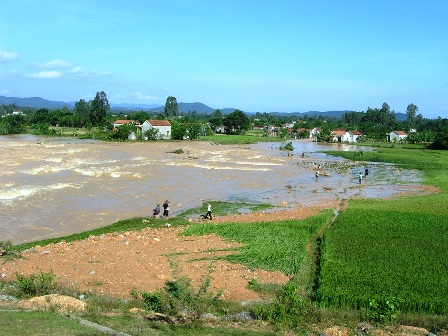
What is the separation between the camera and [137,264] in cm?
1694

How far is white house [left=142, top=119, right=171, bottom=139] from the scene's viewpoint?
301 feet

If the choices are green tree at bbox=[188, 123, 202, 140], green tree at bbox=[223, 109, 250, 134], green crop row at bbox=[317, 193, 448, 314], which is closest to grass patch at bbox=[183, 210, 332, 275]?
green crop row at bbox=[317, 193, 448, 314]

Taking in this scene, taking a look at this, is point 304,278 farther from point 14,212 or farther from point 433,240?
point 14,212

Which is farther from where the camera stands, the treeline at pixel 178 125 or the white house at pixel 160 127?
the treeline at pixel 178 125

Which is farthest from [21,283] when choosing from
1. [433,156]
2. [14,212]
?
→ [433,156]

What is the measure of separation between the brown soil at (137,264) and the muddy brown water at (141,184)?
4.77 metres

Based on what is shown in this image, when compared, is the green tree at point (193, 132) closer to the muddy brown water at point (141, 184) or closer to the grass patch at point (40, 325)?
the muddy brown water at point (141, 184)

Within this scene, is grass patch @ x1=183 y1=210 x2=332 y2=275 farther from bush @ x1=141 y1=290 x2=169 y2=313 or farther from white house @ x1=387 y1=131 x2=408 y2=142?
white house @ x1=387 y1=131 x2=408 y2=142

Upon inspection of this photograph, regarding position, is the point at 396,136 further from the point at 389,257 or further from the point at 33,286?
the point at 33,286

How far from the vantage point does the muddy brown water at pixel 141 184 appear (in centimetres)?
2687

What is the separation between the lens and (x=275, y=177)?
4522cm

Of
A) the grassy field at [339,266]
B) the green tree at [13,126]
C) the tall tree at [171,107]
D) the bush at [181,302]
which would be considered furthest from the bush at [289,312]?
the tall tree at [171,107]

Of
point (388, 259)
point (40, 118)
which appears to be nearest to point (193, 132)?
point (40, 118)

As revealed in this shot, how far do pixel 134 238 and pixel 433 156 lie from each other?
56.8 metres
